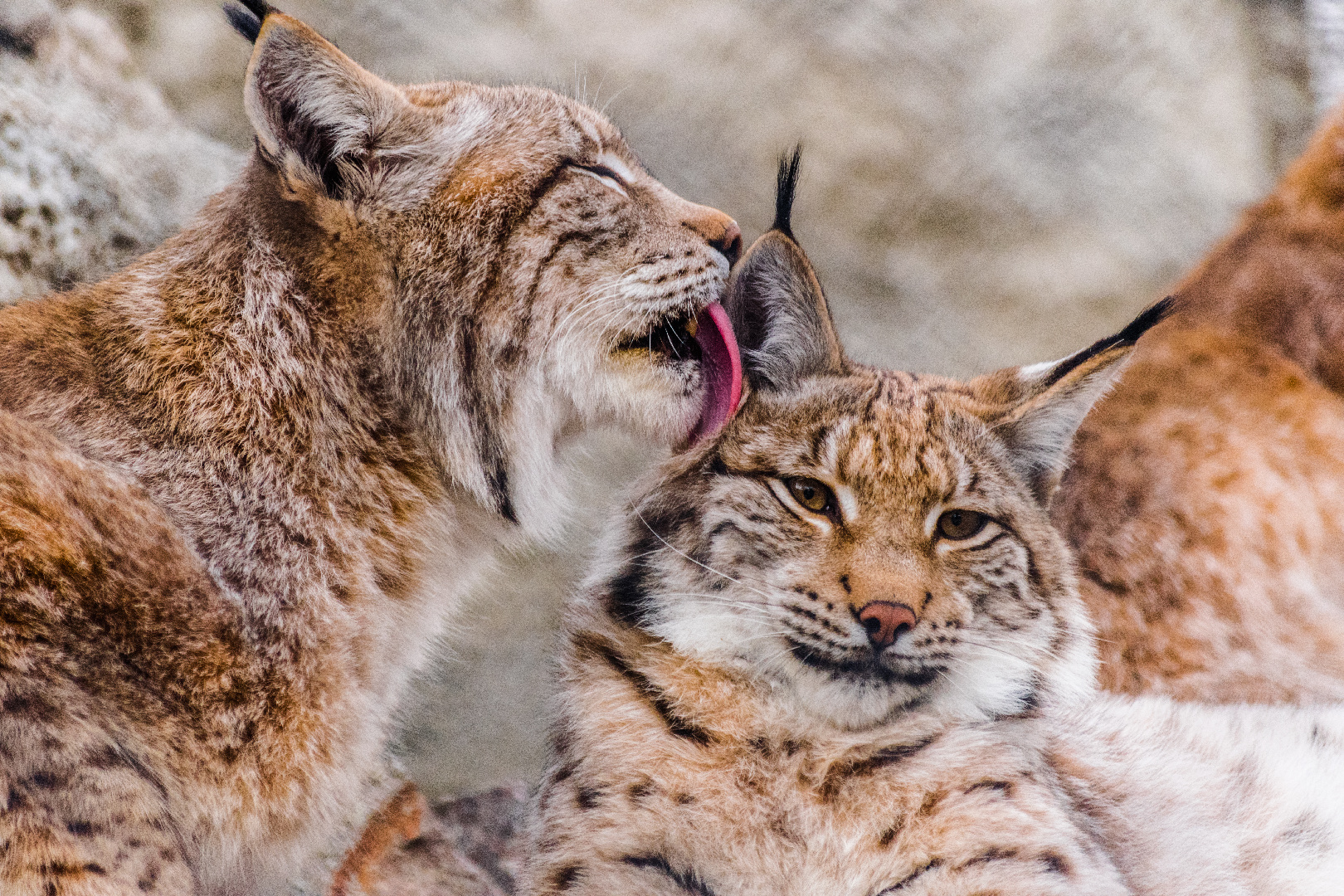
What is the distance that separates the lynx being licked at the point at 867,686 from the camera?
1335 millimetres

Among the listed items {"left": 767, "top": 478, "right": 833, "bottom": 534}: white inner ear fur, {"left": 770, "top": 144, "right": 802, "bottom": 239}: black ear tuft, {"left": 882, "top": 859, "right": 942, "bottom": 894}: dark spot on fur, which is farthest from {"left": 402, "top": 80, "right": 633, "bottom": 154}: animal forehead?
{"left": 882, "top": 859, "right": 942, "bottom": 894}: dark spot on fur

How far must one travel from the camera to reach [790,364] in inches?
62.0

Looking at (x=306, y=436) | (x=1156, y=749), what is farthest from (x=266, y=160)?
(x=1156, y=749)

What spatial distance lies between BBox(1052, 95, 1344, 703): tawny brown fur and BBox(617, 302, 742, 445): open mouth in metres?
0.67

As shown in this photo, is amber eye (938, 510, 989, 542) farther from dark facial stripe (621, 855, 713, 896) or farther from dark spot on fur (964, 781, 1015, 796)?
dark facial stripe (621, 855, 713, 896)

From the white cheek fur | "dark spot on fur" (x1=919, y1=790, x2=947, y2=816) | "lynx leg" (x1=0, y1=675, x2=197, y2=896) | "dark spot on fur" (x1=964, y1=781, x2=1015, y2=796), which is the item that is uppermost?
the white cheek fur

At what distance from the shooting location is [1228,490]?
76.5 inches

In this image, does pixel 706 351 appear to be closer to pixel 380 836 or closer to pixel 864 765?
pixel 864 765

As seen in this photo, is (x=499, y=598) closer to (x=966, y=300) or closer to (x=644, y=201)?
(x=644, y=201)

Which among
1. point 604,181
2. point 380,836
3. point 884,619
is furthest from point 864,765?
point 380,836

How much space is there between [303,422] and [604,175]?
1.93 feet

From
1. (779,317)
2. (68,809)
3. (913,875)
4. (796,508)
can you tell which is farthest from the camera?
(779,317)

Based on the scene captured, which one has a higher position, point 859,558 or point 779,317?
point 779,317

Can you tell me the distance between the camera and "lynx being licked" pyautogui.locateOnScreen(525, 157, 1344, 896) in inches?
52.6
